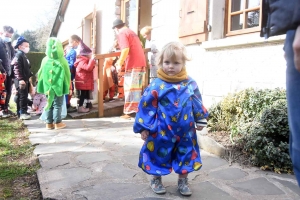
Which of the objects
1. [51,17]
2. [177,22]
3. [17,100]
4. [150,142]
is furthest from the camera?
[51,17]

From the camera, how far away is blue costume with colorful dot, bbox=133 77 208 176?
2.18 meters

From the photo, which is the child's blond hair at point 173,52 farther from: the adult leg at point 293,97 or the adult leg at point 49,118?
the adult leg at point 49,118

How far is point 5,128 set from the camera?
15.9ft

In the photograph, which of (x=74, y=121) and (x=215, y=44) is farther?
(x=74, y=121)

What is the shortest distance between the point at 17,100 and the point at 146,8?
15.5 ft

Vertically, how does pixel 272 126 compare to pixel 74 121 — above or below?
above

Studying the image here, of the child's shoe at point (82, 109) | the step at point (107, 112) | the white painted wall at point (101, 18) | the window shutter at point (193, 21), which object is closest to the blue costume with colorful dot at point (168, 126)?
the window shutter at point (193, 21)

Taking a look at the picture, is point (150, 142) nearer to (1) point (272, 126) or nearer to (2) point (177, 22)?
(1) point (272, 126)

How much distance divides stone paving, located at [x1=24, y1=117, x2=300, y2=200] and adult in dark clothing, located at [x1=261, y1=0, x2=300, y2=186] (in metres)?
1.27

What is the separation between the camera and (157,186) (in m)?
2.28

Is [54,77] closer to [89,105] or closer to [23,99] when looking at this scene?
[23,99]

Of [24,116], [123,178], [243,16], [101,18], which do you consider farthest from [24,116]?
[101,18]

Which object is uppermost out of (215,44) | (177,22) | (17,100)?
(177,22)

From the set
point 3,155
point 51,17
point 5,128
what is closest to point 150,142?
point 3,155
